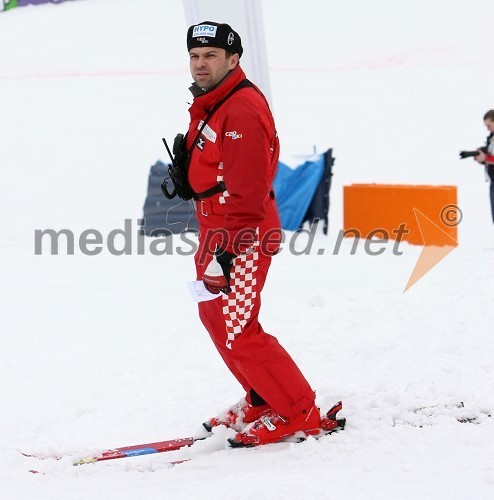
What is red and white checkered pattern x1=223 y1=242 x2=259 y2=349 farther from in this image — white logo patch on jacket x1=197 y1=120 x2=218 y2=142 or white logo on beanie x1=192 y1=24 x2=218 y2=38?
white logo on beanie x1=192 y1=24 x2=218 y2=38

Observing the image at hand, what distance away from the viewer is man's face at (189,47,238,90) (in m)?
3.14

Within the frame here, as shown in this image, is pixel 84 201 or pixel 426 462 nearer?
pixel 426 462

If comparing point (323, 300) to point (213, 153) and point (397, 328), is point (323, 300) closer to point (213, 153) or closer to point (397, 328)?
point (397, 328)

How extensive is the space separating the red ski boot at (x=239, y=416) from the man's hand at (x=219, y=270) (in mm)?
717

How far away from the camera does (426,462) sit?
2.91 metres

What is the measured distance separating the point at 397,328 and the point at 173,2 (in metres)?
16.7

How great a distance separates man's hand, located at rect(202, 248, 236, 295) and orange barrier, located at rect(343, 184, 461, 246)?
5.06m

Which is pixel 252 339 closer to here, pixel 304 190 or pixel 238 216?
pixel 238 216

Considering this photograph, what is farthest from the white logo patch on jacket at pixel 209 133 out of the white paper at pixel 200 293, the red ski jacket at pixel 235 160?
the white paper at pixel 200 293

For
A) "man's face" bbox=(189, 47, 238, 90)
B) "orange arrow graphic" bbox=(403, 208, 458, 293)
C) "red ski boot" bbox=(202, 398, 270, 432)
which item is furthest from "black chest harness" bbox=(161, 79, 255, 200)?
"orange arrow graphic" bbox=(403, 208, 458, 293)

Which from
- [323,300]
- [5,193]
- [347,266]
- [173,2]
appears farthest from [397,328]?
[173,2]

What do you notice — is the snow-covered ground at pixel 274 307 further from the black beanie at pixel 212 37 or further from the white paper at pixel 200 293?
the black beanie at pixel 212 37

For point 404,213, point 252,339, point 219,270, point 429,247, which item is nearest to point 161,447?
point 252,339

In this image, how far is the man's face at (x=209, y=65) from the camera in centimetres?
314
